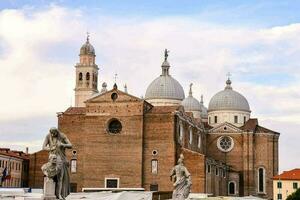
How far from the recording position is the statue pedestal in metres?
→ 13.4

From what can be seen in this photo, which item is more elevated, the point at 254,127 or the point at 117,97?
the point at 117,97

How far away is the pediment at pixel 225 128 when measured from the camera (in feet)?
256

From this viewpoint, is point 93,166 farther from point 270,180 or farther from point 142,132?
point 270,180

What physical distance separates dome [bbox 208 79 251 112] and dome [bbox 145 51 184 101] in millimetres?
7810

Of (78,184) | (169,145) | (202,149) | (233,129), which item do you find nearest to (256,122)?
(233,129)

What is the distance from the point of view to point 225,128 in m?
78.9

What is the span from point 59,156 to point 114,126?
48647mm

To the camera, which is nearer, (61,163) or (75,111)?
(61,163)

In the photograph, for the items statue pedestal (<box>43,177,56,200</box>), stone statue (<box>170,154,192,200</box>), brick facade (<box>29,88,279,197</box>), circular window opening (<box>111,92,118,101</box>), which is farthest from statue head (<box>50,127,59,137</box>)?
circular window opening (<box>111,92,118,101</box>)

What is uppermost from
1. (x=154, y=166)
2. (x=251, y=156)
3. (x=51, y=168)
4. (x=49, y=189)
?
(x=251, y=156)

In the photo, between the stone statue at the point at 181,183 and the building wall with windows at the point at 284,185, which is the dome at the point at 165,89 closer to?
the building wall with windows at the point at 284,185

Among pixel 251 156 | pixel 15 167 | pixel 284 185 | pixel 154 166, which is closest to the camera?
pixel 154 166

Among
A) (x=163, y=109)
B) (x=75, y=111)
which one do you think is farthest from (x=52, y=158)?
(x=75, y=111)

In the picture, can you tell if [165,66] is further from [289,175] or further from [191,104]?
[289,175]
